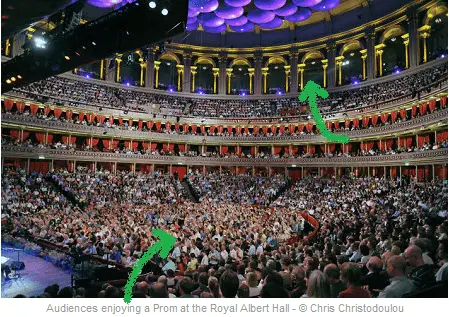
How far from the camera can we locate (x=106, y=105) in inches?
1273

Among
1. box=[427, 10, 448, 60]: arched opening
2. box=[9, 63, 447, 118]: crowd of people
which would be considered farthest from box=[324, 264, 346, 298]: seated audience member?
box=[427, 10, 448, 60]: arched opening

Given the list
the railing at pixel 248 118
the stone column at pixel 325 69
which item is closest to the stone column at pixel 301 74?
the railing at pixel 248 118

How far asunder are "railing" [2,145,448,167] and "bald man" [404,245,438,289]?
15950mm

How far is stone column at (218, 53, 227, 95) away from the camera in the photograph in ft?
128

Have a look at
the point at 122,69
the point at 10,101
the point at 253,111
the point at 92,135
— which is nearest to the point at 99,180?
the point at 92,135

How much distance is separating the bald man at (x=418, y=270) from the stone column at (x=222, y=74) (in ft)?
115

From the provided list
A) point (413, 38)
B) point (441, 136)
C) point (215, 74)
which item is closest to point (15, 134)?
point (215, 74)

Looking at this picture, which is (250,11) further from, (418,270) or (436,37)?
(418,270)

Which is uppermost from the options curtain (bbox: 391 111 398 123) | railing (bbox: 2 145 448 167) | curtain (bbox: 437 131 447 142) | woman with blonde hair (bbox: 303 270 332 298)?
curtain (bbox: 391 111 398 123)

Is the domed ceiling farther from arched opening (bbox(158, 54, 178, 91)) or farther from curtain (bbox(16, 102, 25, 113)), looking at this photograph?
curtain (bbox(16, 102, 25, 113))

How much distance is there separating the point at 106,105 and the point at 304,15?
63.5 ft

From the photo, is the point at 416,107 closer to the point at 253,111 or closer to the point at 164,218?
the point at 253,111

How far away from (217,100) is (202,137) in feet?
17.0

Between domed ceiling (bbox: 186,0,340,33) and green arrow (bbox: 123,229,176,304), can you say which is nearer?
green arrow (bbox: 123,229,176,304)
